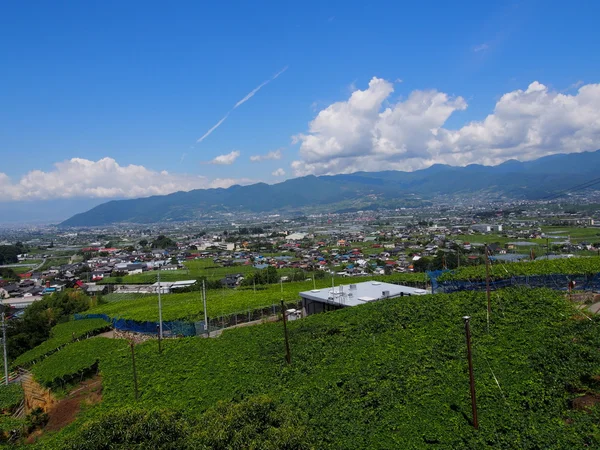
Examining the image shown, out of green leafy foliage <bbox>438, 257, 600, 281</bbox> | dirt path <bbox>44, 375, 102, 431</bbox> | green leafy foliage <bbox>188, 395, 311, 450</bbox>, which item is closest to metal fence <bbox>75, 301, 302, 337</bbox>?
dirt path <bbox>44, 375, 102, 431</bbox>

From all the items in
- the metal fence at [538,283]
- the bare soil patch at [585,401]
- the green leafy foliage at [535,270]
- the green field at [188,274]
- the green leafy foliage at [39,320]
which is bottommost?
the green field at [188,274]

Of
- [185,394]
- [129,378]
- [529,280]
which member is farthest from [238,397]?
[529,280]

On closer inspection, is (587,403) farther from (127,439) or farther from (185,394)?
(185,394)

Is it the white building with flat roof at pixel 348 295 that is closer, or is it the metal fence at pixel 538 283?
the metal fence at pixel 538 283

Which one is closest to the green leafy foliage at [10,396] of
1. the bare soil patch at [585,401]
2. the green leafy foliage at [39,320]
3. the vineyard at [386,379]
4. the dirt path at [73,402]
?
the vineyard at [386,379]

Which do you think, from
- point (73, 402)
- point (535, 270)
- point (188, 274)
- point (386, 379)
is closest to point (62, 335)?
point (73, 402)

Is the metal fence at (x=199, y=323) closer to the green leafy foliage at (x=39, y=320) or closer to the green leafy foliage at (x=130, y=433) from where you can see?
the green leafy foliage at (x=39, y=320)

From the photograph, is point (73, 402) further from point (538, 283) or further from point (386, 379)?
point (538, 283)

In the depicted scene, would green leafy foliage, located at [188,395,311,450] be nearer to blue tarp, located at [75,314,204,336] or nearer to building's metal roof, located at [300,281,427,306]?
building's metal roof, located at [300,281,427,306]
